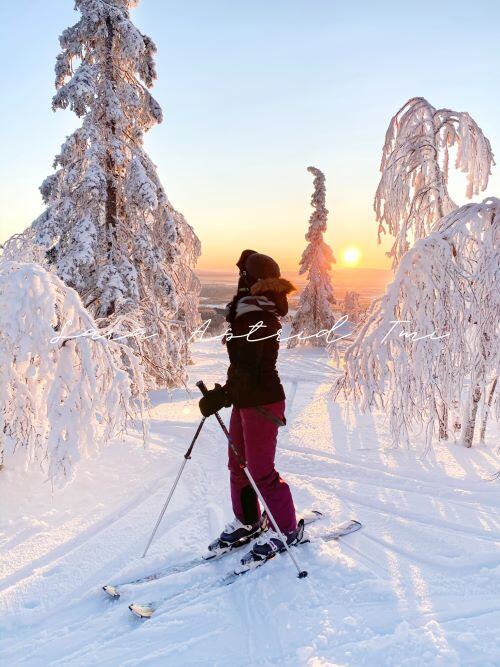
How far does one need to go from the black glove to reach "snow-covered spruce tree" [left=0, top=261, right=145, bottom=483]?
1.23 m

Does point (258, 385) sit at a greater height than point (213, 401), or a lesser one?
greater

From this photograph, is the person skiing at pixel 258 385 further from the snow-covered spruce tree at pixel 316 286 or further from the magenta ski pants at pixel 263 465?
the snow-covered spruce tree at pixel 316 286

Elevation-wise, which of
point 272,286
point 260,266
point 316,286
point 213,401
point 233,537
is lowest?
point 233,537

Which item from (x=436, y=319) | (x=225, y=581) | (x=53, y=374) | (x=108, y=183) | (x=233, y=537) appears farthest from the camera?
(x=108, y=183)

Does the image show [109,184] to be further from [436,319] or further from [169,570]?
[169,570]

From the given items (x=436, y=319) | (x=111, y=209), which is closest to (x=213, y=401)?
(x=436, y=319)

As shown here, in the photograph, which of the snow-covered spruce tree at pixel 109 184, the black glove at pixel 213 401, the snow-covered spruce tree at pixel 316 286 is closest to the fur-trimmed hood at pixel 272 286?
the black glove at pixel 213 401

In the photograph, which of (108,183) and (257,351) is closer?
(257,351)

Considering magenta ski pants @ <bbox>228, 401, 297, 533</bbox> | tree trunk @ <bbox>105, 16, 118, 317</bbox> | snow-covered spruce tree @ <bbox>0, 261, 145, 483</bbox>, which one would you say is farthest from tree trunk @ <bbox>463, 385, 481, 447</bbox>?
tree trunk @ <bbox>105, 16, 118, 317</bbox>

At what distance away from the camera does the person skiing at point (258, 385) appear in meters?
3.89

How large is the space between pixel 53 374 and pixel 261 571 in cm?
307

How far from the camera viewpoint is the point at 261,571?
3785mm

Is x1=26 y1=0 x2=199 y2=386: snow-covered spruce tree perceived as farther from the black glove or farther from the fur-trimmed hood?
the fur-trimmed hood

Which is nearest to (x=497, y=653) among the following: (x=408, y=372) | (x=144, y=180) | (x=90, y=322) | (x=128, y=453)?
(x=408, y=372)
